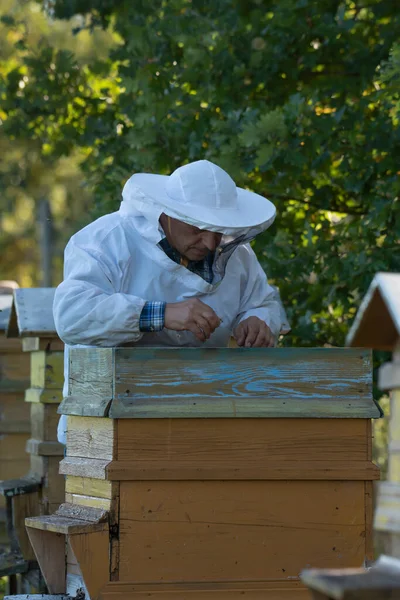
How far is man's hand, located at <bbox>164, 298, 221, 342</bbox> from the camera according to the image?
334 cm

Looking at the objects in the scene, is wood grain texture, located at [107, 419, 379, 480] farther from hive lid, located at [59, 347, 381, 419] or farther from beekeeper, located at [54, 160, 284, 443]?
beekeeper, located at [54, 160, 284, 443]

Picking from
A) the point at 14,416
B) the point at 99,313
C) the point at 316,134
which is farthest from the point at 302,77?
the point at 99,313

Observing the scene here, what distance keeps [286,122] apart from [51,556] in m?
2.77

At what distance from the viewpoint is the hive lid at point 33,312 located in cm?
500

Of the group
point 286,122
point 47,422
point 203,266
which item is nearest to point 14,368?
point 47,422

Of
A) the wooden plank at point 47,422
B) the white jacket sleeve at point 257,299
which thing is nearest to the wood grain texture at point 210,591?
the white jacket sleeve at point 257,299

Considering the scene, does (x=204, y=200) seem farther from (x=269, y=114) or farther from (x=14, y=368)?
(x=14, y=368)

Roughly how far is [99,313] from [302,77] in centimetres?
373

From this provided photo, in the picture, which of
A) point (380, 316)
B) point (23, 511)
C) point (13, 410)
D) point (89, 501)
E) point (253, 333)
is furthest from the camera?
point (13, 410)

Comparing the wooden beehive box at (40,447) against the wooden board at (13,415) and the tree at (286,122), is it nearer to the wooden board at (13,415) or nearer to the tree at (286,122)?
the wooden board at (13,415)

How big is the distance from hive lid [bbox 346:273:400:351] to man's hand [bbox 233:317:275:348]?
155cm

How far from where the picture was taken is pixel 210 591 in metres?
3.07

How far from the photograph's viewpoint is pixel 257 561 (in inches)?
123

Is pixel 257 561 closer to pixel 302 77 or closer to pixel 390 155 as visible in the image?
pixel 390 155
